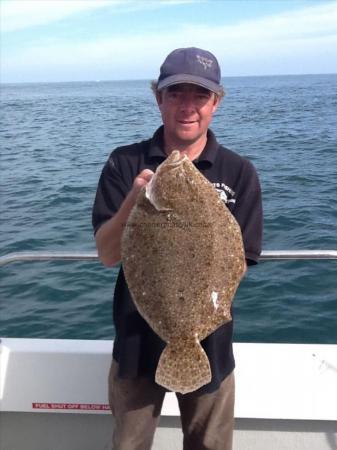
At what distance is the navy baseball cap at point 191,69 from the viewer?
2.73 meters

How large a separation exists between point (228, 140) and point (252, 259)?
25.8 metres

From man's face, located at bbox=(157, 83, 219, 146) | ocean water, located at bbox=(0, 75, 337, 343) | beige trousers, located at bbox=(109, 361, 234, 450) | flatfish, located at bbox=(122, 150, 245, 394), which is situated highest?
man's face, located at bbox=(157, 83, 219, 146)

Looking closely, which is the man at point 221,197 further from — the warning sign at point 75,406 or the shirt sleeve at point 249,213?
the warning sign at point 75,406

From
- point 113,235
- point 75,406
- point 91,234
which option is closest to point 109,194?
point 113,235

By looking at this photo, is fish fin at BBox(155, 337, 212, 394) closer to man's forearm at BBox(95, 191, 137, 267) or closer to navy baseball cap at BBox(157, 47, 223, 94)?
man's forearm at BBox(95, 191, 137, 267)

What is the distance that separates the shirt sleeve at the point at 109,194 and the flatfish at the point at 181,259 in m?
0.38

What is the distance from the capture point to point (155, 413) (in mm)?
3059

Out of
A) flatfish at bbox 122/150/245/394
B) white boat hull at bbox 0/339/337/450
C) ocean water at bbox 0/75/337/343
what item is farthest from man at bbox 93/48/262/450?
ocean water at bbox 0/75/337/343

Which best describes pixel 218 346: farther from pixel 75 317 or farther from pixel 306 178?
pixel 306 178

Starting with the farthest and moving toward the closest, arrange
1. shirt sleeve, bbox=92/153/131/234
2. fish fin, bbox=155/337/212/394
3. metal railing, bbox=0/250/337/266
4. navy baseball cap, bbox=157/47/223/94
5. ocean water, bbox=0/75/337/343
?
ocean water, bbox=0/75/337/343, metal railing, bbox=0/250/337/266, shirt sleeve, bbox=92/153/131/234, navy baseball cap, bbox=157/47/223/94, fish fin, bbox=155/337/212/394

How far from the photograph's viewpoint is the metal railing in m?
3.71

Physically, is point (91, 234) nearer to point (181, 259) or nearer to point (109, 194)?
point (109, 194)

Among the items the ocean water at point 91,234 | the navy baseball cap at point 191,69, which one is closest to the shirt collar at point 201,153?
the navy baseball cap at point 191,69

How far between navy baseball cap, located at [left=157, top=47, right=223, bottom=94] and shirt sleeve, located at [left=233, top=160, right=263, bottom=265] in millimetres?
515
